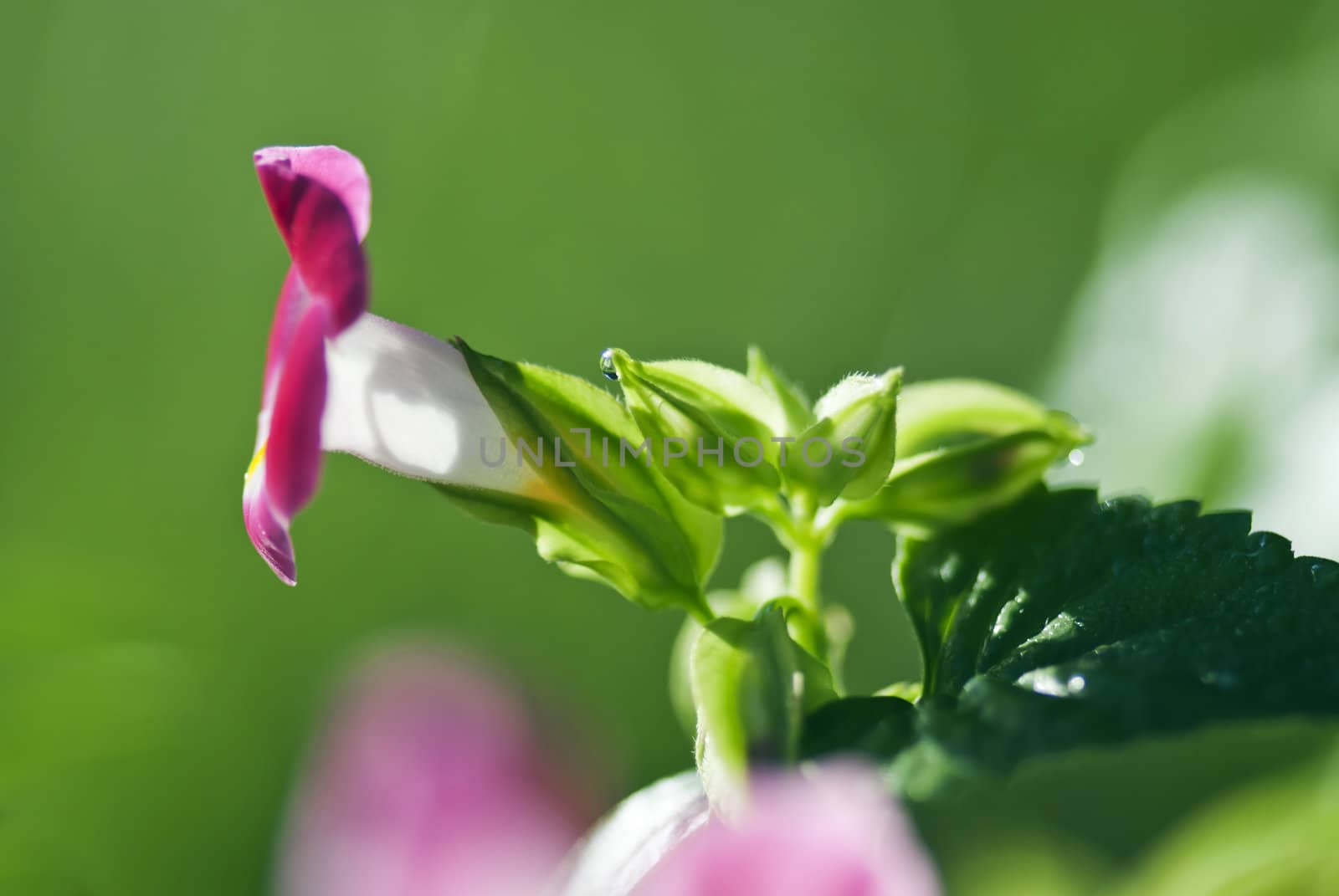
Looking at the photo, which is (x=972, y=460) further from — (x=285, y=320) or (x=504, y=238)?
(x=504, y=238)

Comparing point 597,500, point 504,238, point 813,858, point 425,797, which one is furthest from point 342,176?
point 504,238

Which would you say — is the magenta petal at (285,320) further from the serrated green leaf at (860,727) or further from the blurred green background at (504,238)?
the blurred green background at (504,238)

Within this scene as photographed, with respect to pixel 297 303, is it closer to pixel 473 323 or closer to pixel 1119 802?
pixel 1119 802

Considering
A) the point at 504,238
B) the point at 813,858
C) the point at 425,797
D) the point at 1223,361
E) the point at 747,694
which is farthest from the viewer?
the point at 504,238

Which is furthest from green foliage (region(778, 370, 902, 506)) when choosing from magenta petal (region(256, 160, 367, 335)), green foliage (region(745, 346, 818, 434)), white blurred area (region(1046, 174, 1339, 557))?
white blurred area (region(1046, 174, 1339, 557))

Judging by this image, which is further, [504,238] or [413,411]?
[504,238]

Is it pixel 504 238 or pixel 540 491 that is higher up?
pixel 504 238
